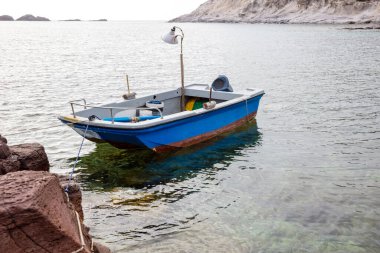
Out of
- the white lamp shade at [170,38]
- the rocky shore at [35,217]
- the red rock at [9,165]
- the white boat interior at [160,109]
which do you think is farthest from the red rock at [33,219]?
the white lamp shade at [170,38]

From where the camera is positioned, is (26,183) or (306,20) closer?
(26,183)

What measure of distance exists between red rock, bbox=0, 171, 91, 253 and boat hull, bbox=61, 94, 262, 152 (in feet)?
21.9

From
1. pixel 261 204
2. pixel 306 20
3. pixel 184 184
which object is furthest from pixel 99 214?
pixel 306 20

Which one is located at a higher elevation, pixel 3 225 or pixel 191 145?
pixel 3 225

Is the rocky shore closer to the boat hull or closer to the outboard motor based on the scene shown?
the boat hull

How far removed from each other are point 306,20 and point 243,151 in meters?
133

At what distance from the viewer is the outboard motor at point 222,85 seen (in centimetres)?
1611

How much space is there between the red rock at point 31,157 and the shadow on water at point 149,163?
282cm

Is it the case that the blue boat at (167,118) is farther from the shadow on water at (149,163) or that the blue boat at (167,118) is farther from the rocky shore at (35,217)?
the rocky shore at (35,217)

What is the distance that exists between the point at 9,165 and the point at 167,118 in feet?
18.0

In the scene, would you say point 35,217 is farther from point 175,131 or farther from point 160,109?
point 160,109

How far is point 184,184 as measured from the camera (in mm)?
10602

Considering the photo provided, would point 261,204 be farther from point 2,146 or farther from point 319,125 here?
point 319,125

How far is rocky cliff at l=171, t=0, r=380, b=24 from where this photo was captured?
118000 mm
